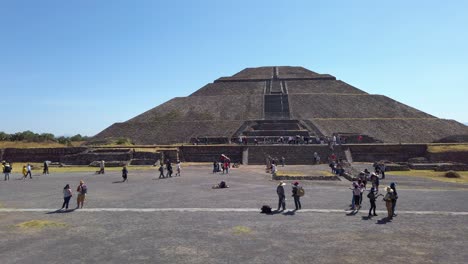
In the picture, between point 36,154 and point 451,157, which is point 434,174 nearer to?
point 451,157

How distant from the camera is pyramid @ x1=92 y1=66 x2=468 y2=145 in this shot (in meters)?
44.2

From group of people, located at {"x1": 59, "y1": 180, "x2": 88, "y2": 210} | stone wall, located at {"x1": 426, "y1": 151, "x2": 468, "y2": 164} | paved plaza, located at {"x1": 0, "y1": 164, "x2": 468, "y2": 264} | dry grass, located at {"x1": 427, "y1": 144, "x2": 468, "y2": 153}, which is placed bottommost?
paved plaza, located at {"x1": 0, "y1": 164, "x2": 468, "y2": 264}

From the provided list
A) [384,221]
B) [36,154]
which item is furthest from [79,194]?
[36,154]

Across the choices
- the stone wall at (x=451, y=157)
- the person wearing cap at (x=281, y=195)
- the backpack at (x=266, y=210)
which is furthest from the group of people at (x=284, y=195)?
the stone wall at (x=451, y=157)

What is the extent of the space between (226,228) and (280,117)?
3995 cm

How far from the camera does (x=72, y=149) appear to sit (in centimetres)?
3619

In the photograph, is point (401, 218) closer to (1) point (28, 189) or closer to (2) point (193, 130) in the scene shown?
(1) point (28, 189)

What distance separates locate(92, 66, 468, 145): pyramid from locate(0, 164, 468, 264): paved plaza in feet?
80.3

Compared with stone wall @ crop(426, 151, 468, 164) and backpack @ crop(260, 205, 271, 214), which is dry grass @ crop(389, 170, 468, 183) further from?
backpack @ crop(260, 205, 271, 214)

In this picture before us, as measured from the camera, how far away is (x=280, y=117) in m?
50.6

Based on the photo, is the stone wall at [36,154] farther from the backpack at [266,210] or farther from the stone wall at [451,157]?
the stone wall at [451,157]

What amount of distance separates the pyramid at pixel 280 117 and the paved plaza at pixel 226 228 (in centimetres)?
2446

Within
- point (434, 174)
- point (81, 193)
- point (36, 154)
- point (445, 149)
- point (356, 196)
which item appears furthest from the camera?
point (36, 154)

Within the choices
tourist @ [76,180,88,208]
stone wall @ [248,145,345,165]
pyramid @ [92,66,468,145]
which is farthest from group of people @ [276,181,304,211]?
pyramid @ [92,66,468,145]
